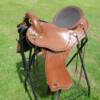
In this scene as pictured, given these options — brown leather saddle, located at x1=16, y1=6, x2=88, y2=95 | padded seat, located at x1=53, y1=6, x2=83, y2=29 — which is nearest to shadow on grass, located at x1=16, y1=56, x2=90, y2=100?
padded seat, located at x1=53, y1=6, x2=83, y2=29

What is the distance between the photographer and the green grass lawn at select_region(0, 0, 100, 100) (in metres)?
3.76

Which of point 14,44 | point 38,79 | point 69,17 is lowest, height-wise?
point 14,44

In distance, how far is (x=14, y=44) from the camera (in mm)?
5102

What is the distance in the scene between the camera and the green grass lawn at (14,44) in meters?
3.76

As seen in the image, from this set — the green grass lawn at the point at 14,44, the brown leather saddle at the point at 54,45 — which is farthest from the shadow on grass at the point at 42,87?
the brown leather saddle at the point at 54,45

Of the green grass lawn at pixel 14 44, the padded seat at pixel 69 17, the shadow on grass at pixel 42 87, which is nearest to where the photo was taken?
the padded seat at pixel 69 17

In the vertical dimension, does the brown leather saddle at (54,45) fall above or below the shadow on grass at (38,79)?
above

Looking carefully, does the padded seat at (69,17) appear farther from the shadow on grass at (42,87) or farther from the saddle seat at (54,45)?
the shadow on grass at (42,87)

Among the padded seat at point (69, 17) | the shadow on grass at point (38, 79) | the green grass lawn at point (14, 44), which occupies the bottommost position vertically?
the green grass lawn at point (14, 44)

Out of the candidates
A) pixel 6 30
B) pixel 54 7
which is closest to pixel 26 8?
pixel 54 7

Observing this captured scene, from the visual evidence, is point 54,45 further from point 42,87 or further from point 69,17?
point 42,87

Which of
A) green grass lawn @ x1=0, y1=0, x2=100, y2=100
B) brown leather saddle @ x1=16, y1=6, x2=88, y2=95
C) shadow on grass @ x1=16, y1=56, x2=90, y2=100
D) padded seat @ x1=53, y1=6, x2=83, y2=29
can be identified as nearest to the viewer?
brown leather saddle @ x1=16, y1=6, x2=88, y2=95

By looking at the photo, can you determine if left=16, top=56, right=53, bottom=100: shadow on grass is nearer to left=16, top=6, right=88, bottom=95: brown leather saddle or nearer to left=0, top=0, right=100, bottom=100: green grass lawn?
left=0, top=0, right=100, bottom=100: green grass lawn

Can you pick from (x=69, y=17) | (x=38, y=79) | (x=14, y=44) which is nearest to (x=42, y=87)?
(x=38, y=79)
